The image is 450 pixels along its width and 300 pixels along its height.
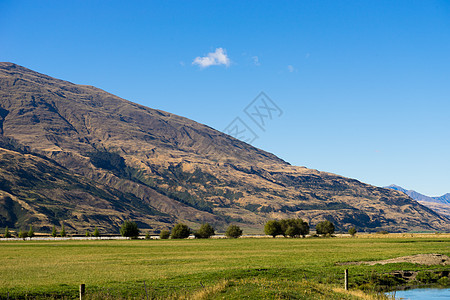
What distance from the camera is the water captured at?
48.0 meters

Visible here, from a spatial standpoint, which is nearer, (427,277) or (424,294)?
(424,294)

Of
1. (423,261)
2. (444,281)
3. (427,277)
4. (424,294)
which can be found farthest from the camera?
(423,261)

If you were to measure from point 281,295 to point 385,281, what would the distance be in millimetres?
27618

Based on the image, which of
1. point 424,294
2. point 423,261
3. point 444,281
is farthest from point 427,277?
point 423,261

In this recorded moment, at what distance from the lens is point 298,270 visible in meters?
56.8

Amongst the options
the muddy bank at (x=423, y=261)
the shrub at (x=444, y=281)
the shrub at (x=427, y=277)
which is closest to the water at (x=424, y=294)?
the shrub at (x=444, y=281)

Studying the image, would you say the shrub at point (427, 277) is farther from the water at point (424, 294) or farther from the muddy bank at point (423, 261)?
the muddy bank at point (423, 261)

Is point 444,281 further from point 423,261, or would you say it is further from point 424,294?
point 423,261

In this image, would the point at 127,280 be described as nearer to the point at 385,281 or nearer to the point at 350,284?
the point at 350,284

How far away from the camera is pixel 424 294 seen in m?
50.3

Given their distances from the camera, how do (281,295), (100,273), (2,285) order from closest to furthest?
(281,295) → (2,285) → (100,273)

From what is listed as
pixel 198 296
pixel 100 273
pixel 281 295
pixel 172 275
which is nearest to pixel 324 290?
pixel 281 295

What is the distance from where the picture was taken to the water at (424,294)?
47994 millimetres

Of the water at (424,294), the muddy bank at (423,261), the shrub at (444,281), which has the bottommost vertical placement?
the water at (424,294)
